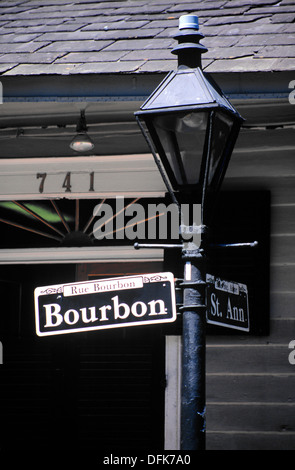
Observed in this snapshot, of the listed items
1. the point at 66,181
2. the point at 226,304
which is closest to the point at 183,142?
the point at 226,304

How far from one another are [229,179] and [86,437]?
217 cm

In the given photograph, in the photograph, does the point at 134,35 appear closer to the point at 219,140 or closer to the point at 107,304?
the point at 219,140

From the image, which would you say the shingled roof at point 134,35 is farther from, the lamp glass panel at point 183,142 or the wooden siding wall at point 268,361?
the lamp glass panel at point 183,142

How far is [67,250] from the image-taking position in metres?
5.69

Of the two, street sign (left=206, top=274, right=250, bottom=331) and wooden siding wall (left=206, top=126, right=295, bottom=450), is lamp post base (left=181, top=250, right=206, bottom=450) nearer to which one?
street sign (left=206, top=274, right=250, bottom=331)

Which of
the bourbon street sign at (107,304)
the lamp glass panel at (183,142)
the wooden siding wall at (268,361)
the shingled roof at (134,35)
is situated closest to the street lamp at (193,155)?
the lamp glass panel at (183,142)

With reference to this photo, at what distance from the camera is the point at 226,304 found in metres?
3.36

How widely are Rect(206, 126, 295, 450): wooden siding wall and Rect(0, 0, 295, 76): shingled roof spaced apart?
31.2 inches

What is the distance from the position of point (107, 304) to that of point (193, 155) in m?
0.77

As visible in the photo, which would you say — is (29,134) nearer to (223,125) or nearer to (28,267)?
(28,267)

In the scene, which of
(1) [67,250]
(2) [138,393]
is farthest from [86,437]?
(1) [67,250]

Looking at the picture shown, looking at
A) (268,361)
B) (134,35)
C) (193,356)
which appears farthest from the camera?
(134,35)

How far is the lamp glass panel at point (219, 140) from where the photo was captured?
124 inches

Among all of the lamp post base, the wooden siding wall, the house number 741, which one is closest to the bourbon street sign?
the lamp post base
